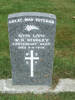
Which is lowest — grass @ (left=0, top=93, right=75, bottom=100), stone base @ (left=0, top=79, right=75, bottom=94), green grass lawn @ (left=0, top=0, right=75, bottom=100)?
grass @ (left=0, top=93, right=75, bottom=100)

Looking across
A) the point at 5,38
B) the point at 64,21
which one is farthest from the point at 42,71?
the point at 64,21

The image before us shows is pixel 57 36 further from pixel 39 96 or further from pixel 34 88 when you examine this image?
pixel 39 96

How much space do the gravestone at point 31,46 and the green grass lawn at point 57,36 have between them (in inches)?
14.5

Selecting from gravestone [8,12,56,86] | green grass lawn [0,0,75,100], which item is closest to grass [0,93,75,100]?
green grass lawn [0,0,75,100]

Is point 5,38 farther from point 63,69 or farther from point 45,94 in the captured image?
point 45,94

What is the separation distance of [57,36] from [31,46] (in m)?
2.92

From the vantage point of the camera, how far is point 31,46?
4.23m

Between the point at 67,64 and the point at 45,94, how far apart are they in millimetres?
1288

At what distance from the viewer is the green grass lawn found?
5.15 m

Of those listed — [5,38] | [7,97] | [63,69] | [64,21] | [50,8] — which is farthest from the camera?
[50,8]

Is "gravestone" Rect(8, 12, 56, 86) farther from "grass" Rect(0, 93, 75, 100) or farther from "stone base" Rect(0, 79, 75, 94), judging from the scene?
"grass" Rect(0, 93, 75, 100)

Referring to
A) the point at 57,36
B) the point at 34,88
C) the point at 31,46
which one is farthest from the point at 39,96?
the point at 57,36

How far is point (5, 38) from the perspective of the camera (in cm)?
688

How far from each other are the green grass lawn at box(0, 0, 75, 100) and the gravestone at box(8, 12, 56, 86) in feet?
1.21
